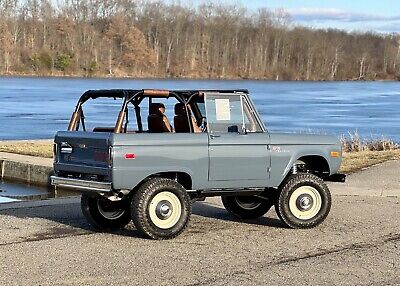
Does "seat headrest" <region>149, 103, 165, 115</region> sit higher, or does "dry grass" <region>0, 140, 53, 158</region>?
"seat headrest" <region>149, 103, 165, 115</region>

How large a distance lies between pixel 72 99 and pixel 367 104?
22044 millimetres

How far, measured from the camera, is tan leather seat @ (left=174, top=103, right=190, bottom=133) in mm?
10969

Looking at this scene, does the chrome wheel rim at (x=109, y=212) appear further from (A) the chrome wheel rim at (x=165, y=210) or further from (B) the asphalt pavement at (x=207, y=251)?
(A) the chrome wheel rim at (x=165, y=210)

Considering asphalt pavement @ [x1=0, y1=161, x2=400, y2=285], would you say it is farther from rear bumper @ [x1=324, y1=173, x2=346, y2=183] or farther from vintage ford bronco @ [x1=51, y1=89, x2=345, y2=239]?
rear bumper @ [x1=324, y1=173, x2=346, y2=183]

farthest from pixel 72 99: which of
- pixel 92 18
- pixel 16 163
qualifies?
pixel 92 18

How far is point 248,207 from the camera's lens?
40.2ft

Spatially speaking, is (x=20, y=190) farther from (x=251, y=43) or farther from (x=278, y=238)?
(x=251, y=43)

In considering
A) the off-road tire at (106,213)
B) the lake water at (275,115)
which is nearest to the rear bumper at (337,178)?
the off-road tire at (106,213)

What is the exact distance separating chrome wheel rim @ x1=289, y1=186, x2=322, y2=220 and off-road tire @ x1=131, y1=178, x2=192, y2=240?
1.64 meters

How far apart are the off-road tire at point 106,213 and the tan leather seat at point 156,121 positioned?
3.45 feet

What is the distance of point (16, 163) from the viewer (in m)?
19.8

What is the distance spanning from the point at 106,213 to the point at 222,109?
6.86 feet

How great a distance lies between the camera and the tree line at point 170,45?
4449 inches

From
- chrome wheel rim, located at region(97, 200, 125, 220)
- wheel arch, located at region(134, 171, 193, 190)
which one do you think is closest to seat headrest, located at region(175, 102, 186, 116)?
wheel arch, located at region(134, 171, 193, 190)
